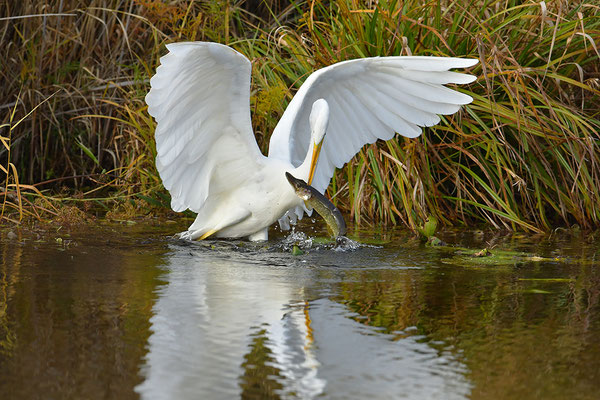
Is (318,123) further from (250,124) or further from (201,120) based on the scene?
(201,120)

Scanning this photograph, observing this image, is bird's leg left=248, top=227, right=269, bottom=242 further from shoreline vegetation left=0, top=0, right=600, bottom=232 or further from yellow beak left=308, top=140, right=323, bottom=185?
shoreline vegetation left=0, top=0, right=600, bottom=232

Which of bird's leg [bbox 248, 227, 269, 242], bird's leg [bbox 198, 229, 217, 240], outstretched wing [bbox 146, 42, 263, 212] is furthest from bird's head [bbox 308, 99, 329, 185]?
bird's leg [bbox 198, 229, 217, 240]

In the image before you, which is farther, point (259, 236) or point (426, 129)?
point (426, 129)

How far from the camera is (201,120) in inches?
199

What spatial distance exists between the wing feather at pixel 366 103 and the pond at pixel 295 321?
71 cm

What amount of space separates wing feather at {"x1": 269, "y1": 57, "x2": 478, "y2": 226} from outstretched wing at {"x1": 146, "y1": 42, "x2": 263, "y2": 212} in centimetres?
35

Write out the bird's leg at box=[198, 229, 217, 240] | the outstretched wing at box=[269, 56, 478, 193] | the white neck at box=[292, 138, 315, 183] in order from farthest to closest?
the bird's leg at box=[198, 229, 217, 240], the outstretched wing at box=[269, 56, 478, 193], the white neck at box=[292, 138, 315, 183]

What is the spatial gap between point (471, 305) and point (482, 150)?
2.80m

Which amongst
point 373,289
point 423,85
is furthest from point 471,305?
point 423,85

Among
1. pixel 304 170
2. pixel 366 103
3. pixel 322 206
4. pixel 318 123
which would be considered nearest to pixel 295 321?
pixel 322 206

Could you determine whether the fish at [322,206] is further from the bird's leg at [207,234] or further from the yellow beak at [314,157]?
the bird's leg at [207,234]

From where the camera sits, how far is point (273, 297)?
3729mm

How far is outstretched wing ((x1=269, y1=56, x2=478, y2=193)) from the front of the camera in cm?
526

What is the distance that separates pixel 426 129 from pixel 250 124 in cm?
152
